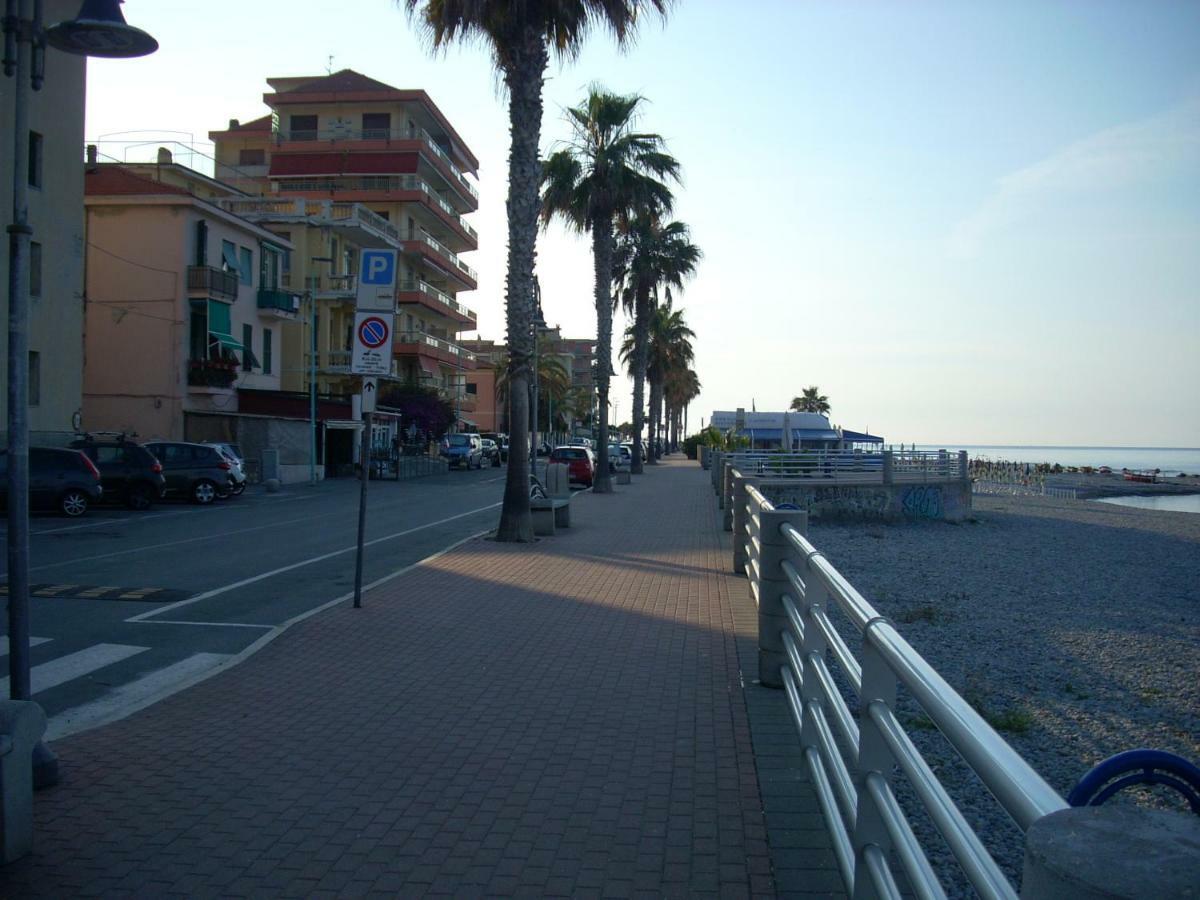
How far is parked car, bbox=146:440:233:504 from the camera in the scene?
2905cm

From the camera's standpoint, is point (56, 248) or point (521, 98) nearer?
point (521, 98)

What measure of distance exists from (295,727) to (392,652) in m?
2.21

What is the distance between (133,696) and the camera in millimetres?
7629

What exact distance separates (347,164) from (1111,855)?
62.7 m

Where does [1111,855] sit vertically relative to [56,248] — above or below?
below

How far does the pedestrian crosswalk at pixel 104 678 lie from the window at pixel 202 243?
1285 inches

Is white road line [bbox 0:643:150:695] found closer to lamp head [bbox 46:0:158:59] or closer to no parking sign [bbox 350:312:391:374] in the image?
no parking sign [bbox 350:312:391:374]

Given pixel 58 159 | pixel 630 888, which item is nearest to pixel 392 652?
pixel 630 888

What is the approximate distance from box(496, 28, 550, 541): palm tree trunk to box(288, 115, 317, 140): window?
4872 centimetres

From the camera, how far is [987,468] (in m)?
73.0

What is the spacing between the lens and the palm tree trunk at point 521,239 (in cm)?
1762

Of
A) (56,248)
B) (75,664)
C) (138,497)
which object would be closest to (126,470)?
(138,497)

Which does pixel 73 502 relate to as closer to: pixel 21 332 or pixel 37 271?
pixel 37 271

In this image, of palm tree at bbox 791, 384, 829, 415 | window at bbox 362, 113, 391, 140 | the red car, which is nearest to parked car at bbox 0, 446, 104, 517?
the red car
